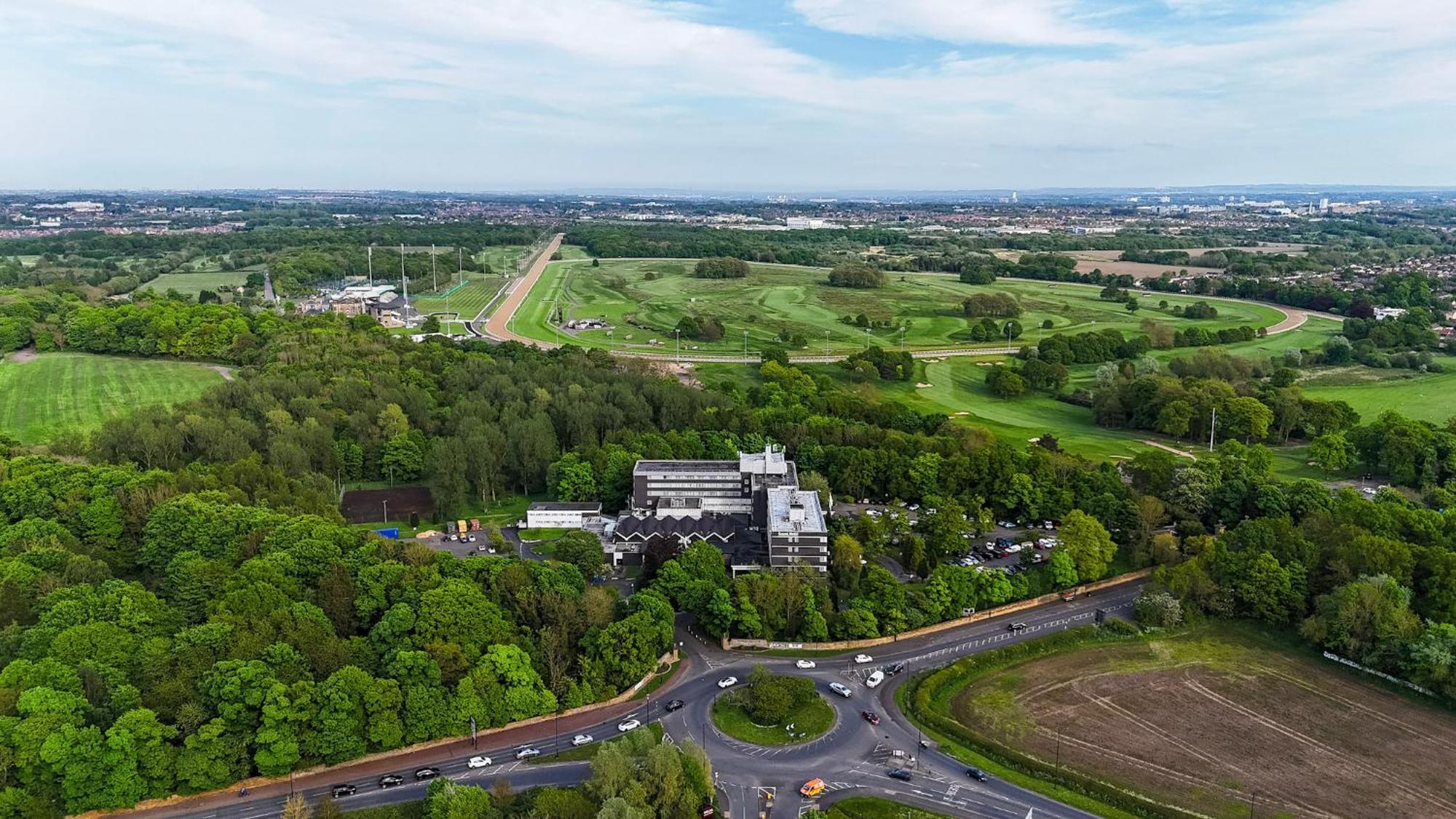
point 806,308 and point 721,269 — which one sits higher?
point 721,269

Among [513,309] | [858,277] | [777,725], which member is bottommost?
[777,725]

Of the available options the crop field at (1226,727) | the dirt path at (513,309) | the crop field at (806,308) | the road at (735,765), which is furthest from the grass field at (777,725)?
the crop field at (806,308)

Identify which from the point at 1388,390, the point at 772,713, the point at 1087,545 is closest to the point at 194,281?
the point at 772,713

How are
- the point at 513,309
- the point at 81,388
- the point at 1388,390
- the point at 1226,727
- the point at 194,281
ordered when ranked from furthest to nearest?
the point at 194,281 → the point at 513,309 → the point at 1388,390 → the point at 81,388 → the point at 1226,727

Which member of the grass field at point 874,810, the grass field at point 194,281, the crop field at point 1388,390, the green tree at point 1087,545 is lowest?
the grass field at point 874,810

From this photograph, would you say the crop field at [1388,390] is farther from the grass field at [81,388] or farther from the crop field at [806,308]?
the grass field at [81,388]

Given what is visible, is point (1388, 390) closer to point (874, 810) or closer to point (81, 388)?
point (874, 810)
